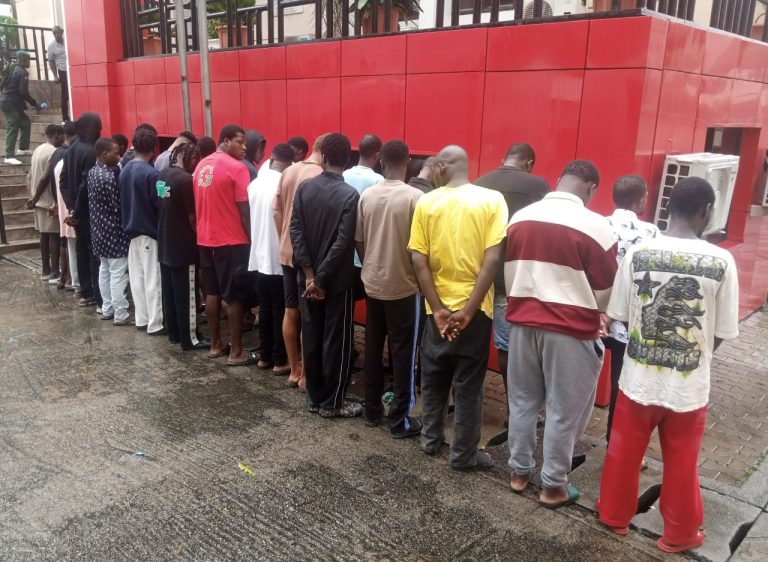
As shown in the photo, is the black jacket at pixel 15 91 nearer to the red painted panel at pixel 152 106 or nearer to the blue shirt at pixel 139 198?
the red painted panel at pixel 152 106

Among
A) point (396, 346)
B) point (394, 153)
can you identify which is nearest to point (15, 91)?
point (394, 153)

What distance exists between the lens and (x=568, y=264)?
11.3 feet

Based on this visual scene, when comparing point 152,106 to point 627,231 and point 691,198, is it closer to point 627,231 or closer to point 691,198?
point 627,231

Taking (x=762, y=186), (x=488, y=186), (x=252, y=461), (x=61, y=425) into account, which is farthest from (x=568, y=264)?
(x=762, y=186)

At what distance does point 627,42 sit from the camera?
14.7ft

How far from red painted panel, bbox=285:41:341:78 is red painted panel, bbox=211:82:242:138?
47.4 inches

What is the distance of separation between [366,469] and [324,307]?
1.26m

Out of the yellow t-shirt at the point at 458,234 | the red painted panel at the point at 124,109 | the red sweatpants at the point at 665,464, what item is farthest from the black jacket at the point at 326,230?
the red painted panel at the point at 124,109

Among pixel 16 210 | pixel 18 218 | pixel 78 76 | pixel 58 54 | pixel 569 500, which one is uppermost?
pixel 58 54

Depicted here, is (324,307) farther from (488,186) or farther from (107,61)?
(107,61)

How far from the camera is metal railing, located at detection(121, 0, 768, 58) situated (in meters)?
5.53

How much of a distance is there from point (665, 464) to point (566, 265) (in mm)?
1146

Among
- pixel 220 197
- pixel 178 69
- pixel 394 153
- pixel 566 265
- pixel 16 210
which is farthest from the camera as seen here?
pixel 16 210

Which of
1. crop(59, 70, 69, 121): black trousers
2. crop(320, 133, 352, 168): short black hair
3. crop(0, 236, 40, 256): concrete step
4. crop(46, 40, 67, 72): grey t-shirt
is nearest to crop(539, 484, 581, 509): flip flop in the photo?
crop(320, 133, 352, 168): short black hair
